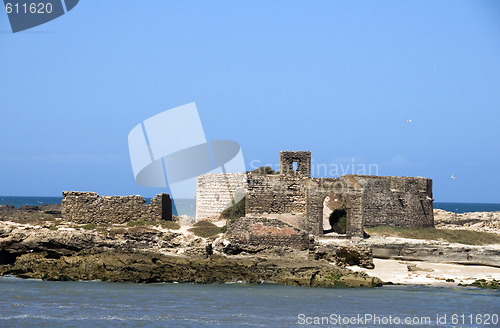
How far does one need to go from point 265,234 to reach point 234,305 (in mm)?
5378

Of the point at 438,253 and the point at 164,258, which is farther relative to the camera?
the point at 438,253

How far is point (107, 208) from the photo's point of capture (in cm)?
2817

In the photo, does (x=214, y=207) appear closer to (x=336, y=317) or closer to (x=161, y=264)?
(x=161, y=264)

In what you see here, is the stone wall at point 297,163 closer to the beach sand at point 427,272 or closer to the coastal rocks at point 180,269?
the beach sand at point 427,272

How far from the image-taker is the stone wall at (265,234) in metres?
26.2

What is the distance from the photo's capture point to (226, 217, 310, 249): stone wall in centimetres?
2623

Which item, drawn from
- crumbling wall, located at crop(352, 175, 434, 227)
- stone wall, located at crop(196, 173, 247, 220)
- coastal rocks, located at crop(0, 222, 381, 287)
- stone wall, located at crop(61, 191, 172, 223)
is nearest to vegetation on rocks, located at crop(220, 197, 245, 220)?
stone wall, located at crop(196, 173, 247, 220)

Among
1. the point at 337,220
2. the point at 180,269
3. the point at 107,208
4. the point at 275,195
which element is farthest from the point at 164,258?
the point at 337,220

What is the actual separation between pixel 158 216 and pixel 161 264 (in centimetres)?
356

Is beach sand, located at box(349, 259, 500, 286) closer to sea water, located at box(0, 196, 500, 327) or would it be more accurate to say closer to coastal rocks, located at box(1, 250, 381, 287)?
sea water, located at box(0, 196, 500, 327)

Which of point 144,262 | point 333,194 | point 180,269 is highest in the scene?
point 333,194

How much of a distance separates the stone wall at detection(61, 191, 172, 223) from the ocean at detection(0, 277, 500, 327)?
3839 mm

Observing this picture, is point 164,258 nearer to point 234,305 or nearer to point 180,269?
point 180,269

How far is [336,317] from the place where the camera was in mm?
19844
